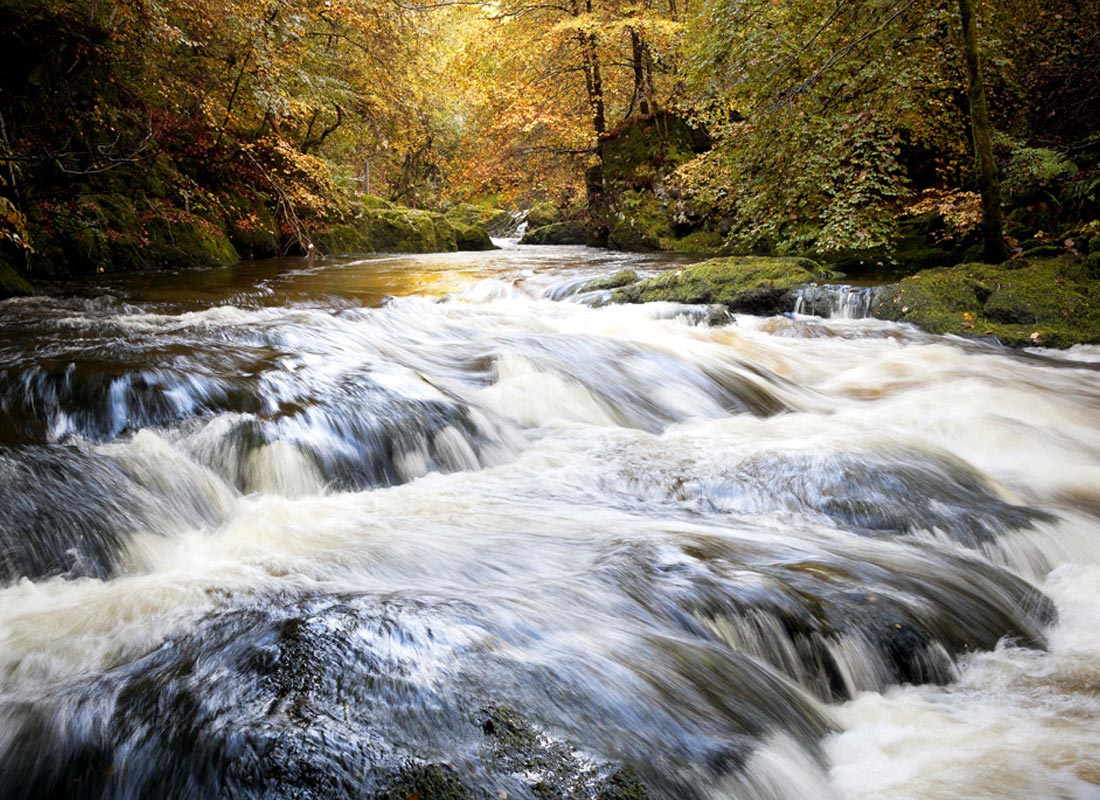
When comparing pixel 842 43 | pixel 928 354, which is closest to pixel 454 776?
pixel 928 354

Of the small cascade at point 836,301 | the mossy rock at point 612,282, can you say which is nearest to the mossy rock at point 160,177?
the mossy rock at point 612,282

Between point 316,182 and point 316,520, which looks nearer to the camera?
point 316,520

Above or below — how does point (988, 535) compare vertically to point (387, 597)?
below

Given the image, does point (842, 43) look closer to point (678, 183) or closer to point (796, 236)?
point (796, 236)

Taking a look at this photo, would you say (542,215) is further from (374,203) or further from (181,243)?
(181,243)

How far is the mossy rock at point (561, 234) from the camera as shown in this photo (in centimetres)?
2116

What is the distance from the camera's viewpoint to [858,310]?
7762 mm

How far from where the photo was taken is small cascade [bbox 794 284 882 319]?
7.77 metres

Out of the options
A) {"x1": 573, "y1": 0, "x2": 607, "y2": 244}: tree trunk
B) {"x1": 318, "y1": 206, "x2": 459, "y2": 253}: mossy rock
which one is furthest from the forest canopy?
Answer: {"x1": 573, "y1": 0, "x2": 607, "y2": 244}: tree trunk

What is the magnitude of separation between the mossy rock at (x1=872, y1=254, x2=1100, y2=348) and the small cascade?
14cm

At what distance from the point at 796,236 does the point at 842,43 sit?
2.24 m

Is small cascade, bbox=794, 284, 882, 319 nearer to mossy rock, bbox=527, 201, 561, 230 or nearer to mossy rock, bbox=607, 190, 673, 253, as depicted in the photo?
mossy rock, bbox=607, 190, 673, 253

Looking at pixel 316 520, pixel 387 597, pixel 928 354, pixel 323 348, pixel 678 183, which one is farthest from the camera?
pixel 678 183


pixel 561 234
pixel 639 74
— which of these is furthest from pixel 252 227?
pixel 561 234
